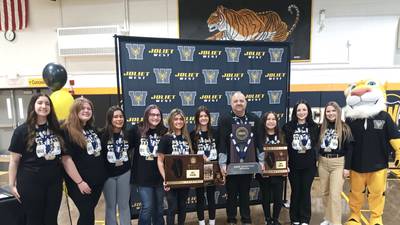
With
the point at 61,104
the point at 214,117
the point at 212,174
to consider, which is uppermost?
the point at 61,104

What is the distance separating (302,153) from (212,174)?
108cm

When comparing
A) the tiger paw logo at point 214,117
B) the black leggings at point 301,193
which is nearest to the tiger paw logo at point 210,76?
the tiger paw logo at point 214,117

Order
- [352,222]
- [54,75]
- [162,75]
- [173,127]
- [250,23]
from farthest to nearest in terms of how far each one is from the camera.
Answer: [250,23], [54,75], [162,75], [352,222], [173,127]

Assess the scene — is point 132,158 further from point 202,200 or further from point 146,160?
point 202,200

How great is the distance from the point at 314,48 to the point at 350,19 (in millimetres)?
1020

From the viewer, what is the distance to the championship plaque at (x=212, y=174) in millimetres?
3184

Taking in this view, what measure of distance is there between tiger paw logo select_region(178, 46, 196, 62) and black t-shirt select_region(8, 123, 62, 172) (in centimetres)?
180

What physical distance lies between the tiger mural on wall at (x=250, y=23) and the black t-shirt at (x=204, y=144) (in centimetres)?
400

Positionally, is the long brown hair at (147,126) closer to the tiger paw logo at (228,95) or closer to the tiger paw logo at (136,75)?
the tiger paw logo at (136,75)

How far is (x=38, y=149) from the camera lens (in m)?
2.49

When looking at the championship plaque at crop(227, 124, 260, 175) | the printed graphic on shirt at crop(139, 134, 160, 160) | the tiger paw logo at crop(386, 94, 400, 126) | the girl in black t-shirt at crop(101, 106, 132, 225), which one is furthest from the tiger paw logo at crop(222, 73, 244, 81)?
the tiger paw logo at crop(386, 94, 400, 126)

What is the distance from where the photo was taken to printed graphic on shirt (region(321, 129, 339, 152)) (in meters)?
3.28

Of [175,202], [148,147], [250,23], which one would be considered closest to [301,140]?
[175,202]

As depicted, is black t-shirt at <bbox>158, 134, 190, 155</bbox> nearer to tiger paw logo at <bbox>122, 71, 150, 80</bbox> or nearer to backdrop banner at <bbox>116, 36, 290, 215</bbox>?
backdrop banner at <bbox>116, 36, 290, 215</bbox>
